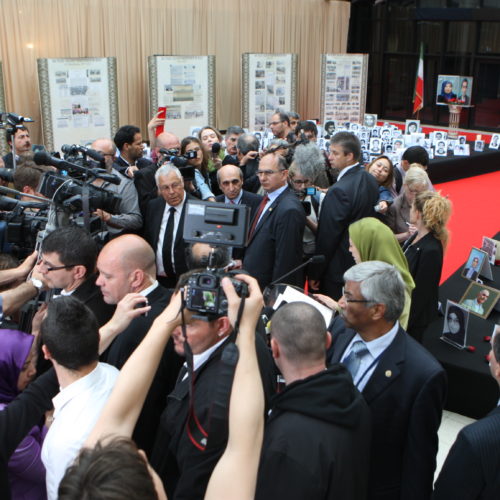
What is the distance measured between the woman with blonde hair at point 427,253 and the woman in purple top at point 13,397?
93.2 inches

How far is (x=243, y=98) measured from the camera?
40.4 ft

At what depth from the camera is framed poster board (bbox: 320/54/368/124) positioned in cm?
1320


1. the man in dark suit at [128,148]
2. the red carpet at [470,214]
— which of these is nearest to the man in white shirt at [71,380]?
the man in dark suit at [128,148]

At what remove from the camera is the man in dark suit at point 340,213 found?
14.1 ft

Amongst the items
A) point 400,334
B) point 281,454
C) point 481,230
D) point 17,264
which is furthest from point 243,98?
point 281,454

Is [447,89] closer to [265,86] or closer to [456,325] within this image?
[265,86]

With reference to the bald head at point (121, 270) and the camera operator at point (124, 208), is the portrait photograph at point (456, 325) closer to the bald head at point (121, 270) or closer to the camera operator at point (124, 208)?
the camera operator at point (124, 208)

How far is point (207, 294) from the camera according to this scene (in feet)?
5.93

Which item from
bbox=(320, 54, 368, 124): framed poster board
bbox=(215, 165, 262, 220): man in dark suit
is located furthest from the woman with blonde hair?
bbox=(320, 54, 368, 124): framed poster board

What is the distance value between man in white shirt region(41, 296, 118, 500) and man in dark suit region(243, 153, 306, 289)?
2.05 meters

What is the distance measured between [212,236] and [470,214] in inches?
306

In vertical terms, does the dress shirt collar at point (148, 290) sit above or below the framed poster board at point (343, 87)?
below

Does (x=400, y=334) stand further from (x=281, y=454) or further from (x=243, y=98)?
(x=243, y=98)

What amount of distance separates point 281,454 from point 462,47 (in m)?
15.8
